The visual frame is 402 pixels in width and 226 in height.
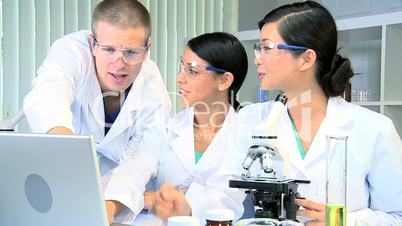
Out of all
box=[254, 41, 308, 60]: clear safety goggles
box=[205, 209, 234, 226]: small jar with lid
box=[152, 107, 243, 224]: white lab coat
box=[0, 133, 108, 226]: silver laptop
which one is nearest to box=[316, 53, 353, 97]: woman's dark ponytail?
box=[254, 41, 308, 60]: clear safety goggles

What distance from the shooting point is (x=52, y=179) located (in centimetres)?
87

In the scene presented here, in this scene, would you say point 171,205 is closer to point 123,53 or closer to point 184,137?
point 184,137

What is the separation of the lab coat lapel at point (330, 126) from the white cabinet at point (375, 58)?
25.4 inches

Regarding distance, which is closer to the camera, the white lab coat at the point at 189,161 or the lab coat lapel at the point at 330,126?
the lab coat lapel at the point at 330,126

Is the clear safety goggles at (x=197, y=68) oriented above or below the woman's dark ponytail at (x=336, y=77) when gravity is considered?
above

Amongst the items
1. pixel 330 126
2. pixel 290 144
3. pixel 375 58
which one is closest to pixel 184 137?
pixel 290 144

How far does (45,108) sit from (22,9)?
5.08 feet

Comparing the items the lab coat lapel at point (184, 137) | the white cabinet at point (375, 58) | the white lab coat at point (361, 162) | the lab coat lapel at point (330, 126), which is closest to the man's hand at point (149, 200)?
the lab coat lapel at point (184, 137)

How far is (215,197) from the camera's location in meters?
1.57

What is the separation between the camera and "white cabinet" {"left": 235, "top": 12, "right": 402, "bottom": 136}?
98.9 inches

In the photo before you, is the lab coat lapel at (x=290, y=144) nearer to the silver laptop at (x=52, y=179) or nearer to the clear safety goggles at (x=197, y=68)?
the clear safety goggles at (x=197, y=68)

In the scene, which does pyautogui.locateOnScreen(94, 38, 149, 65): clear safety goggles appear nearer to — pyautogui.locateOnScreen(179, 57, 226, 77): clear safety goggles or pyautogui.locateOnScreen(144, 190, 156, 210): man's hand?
pyautogui.locateOnScreen(179, 57, 226, 77): clear safety goggles

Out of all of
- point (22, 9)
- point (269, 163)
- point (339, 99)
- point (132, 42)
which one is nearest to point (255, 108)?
point (339, 99)

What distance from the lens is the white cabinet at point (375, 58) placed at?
98.9 inches
